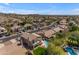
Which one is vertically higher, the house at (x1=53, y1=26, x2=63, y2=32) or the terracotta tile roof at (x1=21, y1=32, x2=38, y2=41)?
the house at (x1=53, y1=26, x2=63, y2=32)

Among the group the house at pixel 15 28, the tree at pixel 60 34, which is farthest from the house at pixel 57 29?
the house at pixel 15 28

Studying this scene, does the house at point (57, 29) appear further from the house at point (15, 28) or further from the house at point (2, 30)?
the house at point (2, 30)

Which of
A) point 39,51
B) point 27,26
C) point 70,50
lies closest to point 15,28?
point 27,26

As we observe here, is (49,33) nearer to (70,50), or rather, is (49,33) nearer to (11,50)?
(70,50)

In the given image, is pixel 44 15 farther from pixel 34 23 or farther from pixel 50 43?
pixel 50 43

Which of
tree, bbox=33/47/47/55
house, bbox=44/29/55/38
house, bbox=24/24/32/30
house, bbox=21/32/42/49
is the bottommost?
tree, bbox=33/47/47/55

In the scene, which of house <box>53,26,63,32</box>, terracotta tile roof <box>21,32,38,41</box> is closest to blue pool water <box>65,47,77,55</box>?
house <box>53,26,63,32</box>

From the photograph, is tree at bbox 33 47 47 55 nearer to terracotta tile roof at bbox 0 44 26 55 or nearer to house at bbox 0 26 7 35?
terracotta tile roof at bbox 0 44 26 55
